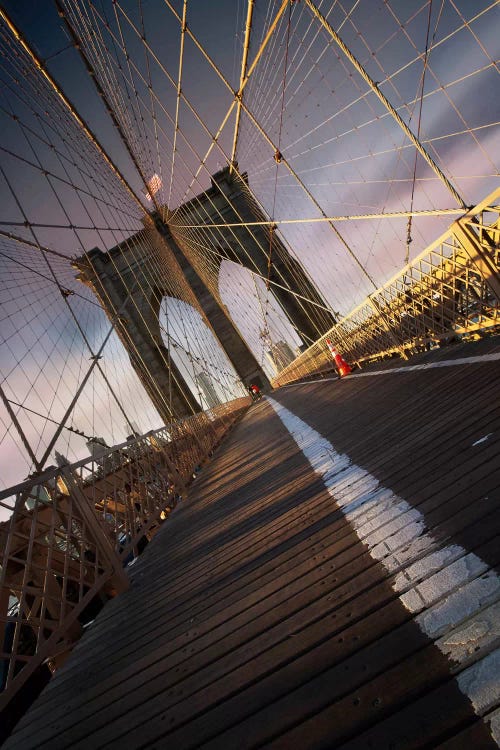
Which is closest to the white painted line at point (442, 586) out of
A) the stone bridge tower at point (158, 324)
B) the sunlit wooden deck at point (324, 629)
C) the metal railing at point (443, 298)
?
the sunlit wooden deck at point (324, 629)

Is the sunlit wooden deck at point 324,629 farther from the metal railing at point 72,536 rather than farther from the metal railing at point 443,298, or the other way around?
the metal railing at point 443,298

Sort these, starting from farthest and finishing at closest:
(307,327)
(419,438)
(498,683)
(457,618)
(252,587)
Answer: (307,327)
(419,438)
(252,587)
(457,618)
(498,683)

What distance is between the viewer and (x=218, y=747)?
111 cm

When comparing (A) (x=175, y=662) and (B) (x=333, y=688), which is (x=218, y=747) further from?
(A) (x=175, y=662)

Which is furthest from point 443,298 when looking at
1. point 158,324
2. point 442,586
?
point 158,324

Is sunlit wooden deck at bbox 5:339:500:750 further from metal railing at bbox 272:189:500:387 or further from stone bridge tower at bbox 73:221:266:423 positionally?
stone bridge tower at bbox 73:221:266:423

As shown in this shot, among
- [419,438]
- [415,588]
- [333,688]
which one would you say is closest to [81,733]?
[333,688]

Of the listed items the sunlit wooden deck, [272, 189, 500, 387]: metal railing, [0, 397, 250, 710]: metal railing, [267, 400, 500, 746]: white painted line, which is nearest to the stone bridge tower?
[272, 189, 500, 387]: metal railing

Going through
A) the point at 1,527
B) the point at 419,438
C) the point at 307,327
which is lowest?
the point at 419,438

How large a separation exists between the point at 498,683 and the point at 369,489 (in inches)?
55.2

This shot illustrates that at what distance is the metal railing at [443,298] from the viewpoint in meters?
4.28

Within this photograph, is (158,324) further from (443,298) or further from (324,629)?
(324,629)

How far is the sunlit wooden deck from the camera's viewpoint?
94 centimetres

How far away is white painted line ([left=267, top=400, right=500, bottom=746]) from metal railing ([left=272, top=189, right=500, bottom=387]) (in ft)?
11.2
